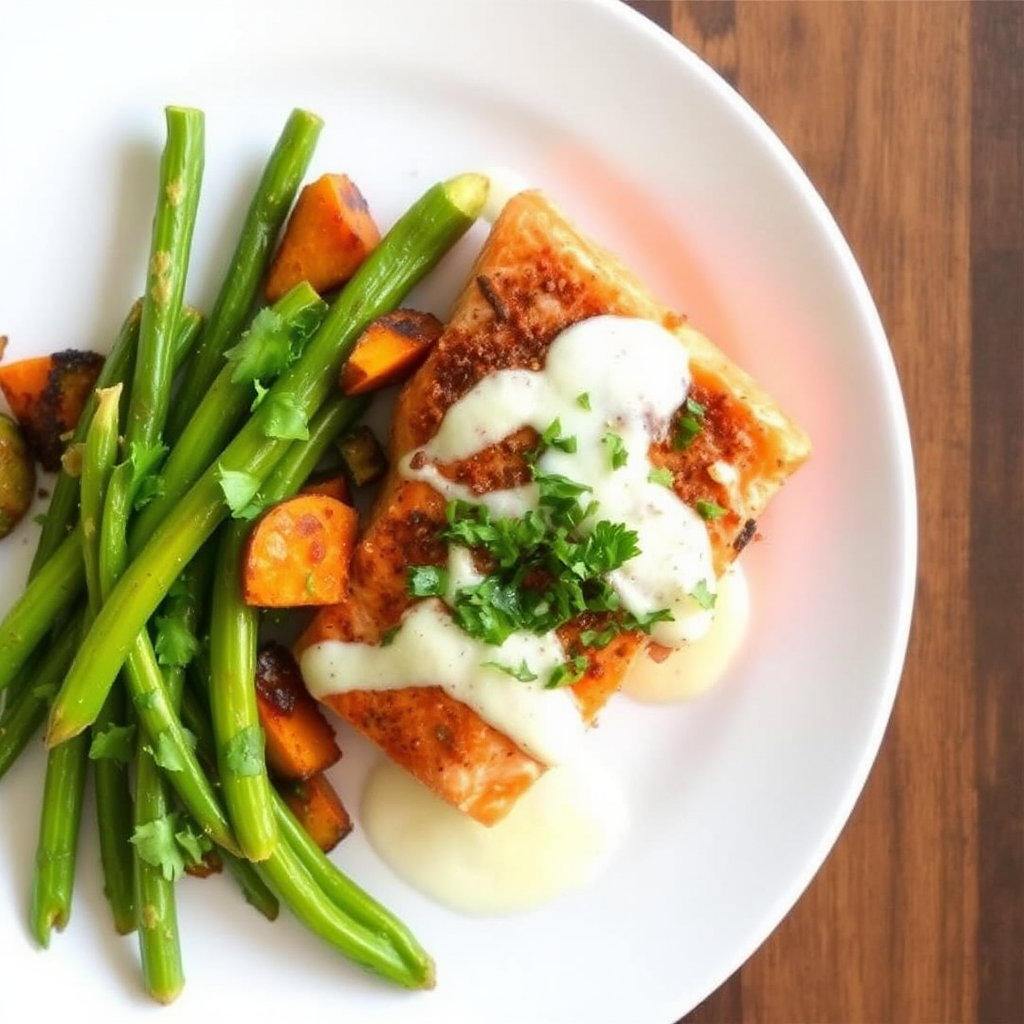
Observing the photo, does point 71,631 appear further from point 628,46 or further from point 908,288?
point 908,288

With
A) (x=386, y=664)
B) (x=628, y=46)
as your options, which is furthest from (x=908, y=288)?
(x=386, y=664)

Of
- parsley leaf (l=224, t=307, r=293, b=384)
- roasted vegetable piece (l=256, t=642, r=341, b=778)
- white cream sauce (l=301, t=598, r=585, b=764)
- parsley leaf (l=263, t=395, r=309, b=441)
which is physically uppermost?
parsley leaf (l=224, t=307, r=293, b=384)

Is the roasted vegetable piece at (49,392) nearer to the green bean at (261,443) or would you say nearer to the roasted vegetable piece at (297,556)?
the green bean at (261,443)

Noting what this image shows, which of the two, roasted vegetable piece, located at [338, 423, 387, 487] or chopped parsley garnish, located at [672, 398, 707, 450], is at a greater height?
chopped parsley garnish, located at [672, 398, 707, 450]

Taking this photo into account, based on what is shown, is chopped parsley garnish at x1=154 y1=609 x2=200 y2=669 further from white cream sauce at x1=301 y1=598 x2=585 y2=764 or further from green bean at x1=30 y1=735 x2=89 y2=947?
white cream sauce at x1=301 y1=598 x2=585 y2=764

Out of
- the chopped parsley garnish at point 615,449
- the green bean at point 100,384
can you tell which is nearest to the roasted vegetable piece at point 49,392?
the green bean at point 100,384

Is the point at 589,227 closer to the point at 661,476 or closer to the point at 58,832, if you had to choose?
the point at 661,476

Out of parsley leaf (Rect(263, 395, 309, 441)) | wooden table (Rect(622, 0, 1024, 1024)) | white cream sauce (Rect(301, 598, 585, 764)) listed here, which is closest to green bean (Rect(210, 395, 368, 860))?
parsley leaf (Rect(263, 395, 309, 441))
